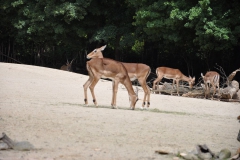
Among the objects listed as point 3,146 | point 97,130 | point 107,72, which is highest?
point 107,72

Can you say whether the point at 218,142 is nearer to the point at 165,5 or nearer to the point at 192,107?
the point at 192,107

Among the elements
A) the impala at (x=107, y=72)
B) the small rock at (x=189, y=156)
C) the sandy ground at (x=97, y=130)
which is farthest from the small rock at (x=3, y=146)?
the impala at (x=107, y=72)

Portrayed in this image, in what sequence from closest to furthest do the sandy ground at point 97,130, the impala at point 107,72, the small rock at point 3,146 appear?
the small rock at point 3,146 < the sandy ground at point 97,130 < the impala at point 107,72

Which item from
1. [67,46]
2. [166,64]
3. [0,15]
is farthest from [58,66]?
[166,64]

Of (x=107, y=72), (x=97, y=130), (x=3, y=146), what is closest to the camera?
(x=3, y=146)

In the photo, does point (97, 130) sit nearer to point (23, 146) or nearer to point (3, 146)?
point (23, 146)

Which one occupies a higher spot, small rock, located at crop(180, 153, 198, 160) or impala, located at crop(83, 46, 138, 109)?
impala, located at crop(83, 46, 138, 109)

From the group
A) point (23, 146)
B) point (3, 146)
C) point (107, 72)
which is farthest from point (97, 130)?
point (107, 72)

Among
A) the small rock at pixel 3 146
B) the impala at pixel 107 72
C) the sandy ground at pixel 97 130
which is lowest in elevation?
the small rock at pixel 3 146

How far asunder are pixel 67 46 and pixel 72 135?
95.3 ft

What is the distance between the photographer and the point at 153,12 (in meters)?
26.2

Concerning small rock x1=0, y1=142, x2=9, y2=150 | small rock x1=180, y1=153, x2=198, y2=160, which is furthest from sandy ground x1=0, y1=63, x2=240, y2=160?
small rock x1=180, y1=153, x2=198, y2=160

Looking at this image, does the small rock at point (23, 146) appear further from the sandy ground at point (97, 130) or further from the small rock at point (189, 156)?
the small rock at point (189, 156)

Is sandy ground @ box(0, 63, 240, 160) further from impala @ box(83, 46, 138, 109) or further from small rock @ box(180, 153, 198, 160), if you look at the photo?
impala @ box(83, 46, 138, 109)
